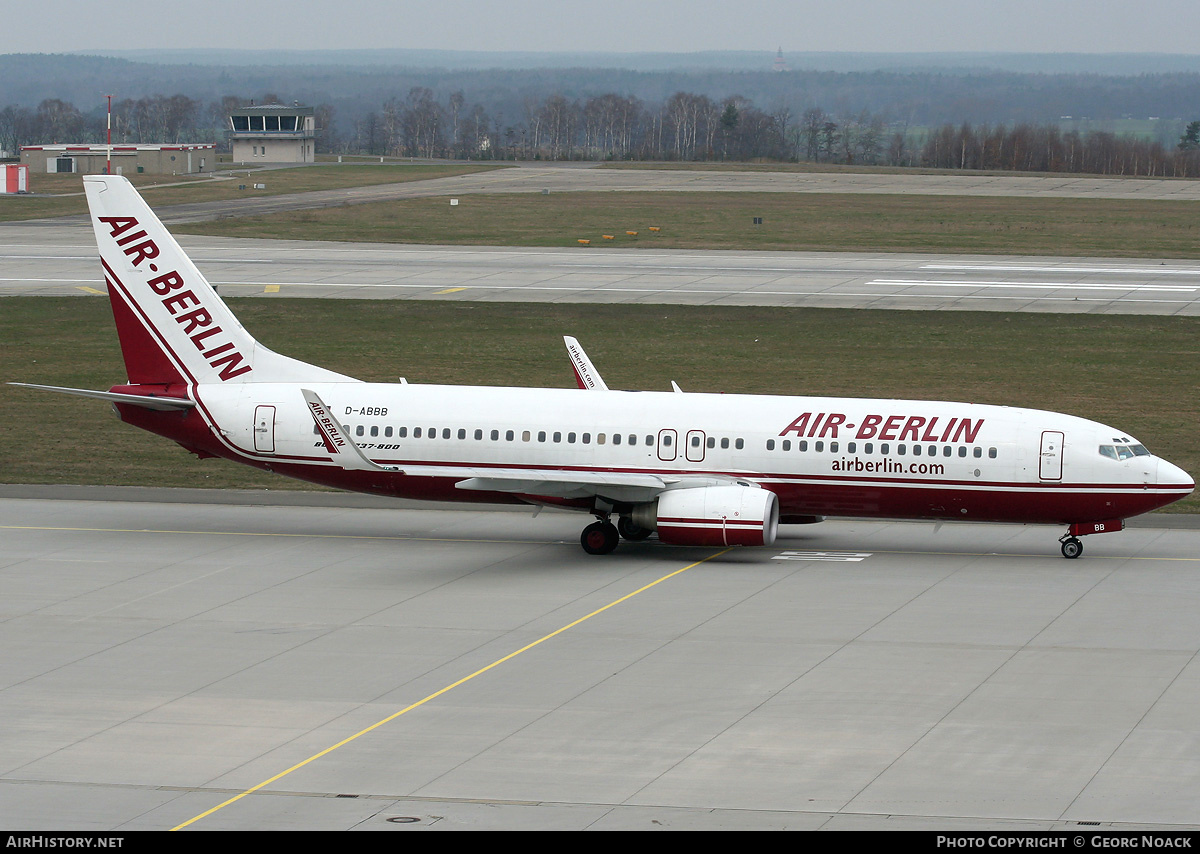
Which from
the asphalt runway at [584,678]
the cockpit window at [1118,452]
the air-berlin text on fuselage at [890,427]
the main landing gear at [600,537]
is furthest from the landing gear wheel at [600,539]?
the cockpit window at [1118,452]

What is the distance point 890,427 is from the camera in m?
36.0

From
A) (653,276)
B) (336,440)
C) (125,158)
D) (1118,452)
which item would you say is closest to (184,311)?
(336,440)

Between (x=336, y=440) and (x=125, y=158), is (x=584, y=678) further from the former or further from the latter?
(x=125, y=158)

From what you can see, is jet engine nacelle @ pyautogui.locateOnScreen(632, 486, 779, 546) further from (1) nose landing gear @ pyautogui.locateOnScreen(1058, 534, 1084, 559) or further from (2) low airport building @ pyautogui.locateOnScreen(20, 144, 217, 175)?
(2) low airport building @ pyautogui.locateOnScreen(20, 144, 217, 175)

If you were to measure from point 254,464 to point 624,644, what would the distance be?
1357 centimetres

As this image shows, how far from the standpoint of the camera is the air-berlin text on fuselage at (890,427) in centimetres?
3584

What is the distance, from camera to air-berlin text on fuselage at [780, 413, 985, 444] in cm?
3584

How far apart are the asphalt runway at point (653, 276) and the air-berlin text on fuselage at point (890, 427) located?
40629mm

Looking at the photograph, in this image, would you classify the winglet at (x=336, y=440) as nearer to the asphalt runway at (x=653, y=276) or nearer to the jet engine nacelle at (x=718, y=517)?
the jet engine nacelle at (x=718, y=517)

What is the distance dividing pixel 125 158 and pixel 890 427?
171 m

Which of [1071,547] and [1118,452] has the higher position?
[1118,452]

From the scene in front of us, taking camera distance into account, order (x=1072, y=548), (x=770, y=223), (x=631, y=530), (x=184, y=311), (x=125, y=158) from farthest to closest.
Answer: (x=125, y=158) → (x=770, y=223) → (x=184, y=311) → (x=631, y=530) → (x=1072, y=548)

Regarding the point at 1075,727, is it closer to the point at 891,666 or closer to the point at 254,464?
the point at 891,666

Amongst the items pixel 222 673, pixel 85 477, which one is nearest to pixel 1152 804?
pixel 222 673
